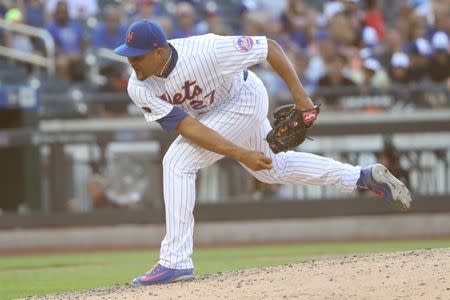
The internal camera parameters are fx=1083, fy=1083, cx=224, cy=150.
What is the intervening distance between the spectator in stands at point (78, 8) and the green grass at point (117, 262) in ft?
14.6

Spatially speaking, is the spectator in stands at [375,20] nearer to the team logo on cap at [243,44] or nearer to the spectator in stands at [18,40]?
the spectator in stands at [18,40]

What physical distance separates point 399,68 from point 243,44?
27.4 ft

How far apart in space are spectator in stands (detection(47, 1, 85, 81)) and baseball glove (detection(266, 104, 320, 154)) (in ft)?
27.7

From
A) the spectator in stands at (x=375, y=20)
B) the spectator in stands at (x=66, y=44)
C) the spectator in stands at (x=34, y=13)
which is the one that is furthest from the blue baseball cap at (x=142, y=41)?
the spectator in stands at (x=375, y=20)

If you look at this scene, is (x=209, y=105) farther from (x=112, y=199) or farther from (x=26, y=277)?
(x=112, y=199)

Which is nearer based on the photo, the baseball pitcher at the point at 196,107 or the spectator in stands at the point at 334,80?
the baseball pitcher at the point at 196,107

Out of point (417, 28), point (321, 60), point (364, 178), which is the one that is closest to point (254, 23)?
point (321, 60)

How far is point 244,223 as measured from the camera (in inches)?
533

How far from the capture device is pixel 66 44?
1518 cm

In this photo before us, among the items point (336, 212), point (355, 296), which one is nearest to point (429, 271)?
point (355, 296)

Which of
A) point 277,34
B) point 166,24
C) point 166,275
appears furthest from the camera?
point 277,34

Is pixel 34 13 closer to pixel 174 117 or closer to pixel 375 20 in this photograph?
pixel 375 20

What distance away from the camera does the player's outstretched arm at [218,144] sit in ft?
22.2

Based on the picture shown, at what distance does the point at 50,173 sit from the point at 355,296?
8073 millimetres
